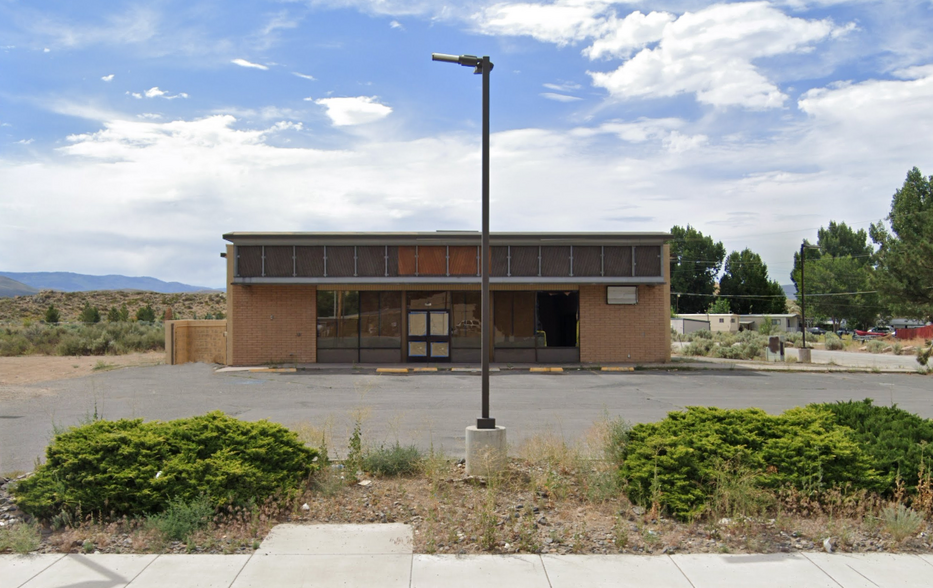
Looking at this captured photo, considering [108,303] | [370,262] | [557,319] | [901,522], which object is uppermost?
[370,262]

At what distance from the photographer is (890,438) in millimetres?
7363

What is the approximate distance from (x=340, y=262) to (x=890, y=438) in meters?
20.6

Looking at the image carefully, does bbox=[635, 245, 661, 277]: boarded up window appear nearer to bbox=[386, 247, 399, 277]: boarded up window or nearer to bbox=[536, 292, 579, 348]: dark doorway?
bbox=[536, 292, 579, 348]: dark doorway

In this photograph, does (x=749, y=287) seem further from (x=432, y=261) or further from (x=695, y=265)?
(x=432, y=261)

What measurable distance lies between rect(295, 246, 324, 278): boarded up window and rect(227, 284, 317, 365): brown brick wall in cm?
87

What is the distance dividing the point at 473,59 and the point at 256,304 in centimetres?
1950

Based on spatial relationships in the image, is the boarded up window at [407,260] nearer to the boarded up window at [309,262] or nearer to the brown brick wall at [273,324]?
the boarded up window at [309,262]

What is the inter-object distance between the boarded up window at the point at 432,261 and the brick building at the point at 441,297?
4 cm

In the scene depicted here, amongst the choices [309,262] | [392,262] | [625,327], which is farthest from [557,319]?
[309,262]

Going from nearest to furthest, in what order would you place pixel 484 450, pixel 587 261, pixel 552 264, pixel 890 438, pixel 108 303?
1. pixel 890 438
2. pixel 484 450
3. pixel 552 264
4. pixel 587 261
5. pixel 108 303

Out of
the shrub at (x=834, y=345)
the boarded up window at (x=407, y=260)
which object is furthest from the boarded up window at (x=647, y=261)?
the shrub at (x=834, y=345)

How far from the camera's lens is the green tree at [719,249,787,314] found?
83.6 metres

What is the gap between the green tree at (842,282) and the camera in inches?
3305

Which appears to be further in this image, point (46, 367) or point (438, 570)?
point (46, 367)
